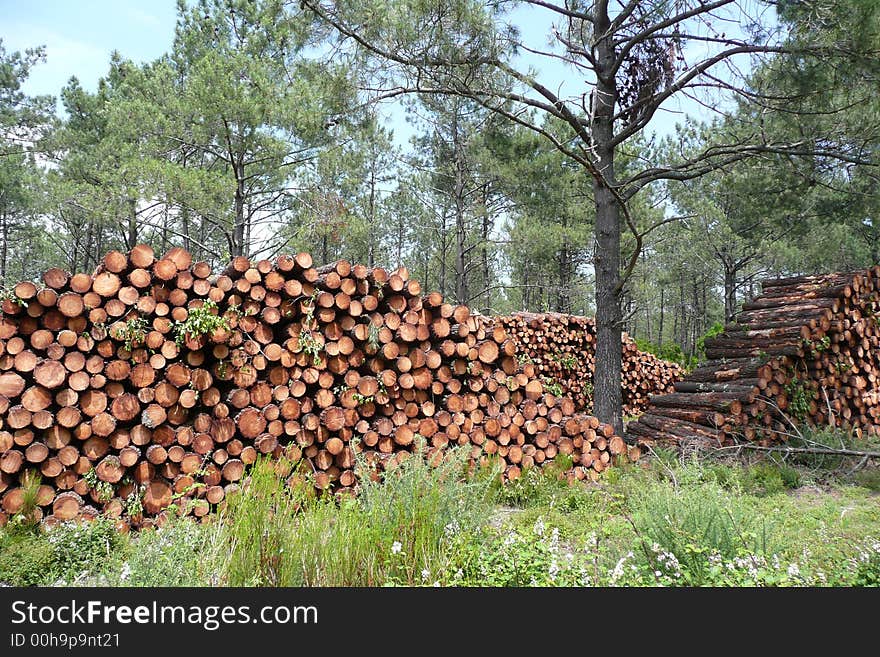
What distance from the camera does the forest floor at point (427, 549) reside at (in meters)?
2.38

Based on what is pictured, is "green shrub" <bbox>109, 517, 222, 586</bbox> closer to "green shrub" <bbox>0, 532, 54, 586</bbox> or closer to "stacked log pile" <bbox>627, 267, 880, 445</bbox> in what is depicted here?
"green shrub" <bbox>0, 532, 54, 586</bbox>

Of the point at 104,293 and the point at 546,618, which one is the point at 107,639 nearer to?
the point at 546,618

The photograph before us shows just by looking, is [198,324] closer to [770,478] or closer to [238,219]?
[770,478]

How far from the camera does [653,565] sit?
2.48 m

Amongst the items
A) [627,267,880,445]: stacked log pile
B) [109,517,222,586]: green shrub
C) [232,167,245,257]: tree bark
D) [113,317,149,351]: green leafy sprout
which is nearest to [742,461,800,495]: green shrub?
[627,267,880,445]: stacked log pile

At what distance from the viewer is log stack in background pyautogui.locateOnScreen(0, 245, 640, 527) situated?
3.38 m

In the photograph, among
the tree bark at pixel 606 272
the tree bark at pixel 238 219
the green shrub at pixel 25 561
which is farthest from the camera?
the tree bark at pixel 238 219

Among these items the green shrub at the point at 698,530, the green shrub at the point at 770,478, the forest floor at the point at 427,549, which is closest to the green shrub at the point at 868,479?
the green shrub at the point at 770,478

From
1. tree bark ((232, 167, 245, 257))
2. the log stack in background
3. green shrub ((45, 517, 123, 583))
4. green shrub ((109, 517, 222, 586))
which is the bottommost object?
green shrub ((45, 517, 123, 583))

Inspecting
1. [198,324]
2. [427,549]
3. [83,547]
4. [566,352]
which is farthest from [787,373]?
[83,547]

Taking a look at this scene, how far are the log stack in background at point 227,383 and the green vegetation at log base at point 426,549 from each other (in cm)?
43

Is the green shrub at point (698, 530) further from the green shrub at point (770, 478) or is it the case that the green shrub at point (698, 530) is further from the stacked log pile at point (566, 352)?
the stacked log pile at point (566, 352)

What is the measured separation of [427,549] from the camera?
2.61 meters

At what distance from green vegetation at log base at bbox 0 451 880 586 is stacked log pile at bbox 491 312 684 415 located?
6342mm
